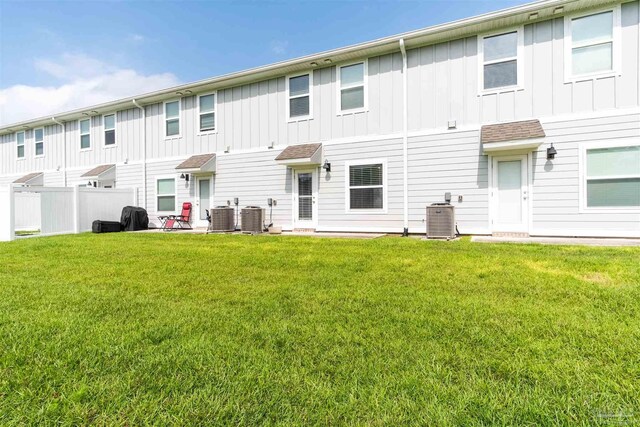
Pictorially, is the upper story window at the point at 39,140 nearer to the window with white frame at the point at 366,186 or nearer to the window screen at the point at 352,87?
the window screen at the point at 352,87

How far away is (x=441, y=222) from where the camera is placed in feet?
25.5

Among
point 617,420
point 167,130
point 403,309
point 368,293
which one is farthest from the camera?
point 167,130

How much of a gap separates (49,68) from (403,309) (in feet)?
57.6

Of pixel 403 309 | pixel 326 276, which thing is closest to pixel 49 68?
pixel 326 276

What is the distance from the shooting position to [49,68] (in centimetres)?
1388

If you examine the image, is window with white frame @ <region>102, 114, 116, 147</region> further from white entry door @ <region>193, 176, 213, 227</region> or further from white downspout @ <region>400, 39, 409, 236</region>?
white downspout @ <region>400, 39, 409, 236</region>

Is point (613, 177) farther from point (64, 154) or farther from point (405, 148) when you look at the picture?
point (64, 154)

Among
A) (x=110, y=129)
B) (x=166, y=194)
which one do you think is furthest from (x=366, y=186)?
(x=110, y=129)

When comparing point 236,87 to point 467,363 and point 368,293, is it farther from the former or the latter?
point 467,363

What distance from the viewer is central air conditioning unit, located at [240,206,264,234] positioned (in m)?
9.92

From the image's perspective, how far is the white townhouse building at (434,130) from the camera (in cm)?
704

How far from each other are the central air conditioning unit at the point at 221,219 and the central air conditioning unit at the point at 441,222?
19.7 feet

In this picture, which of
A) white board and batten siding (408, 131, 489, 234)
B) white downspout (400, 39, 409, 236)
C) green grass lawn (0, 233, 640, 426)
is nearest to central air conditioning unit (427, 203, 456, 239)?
white board and batten siding (408, 131, 489, 234)

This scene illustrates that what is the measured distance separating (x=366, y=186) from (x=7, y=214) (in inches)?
389
